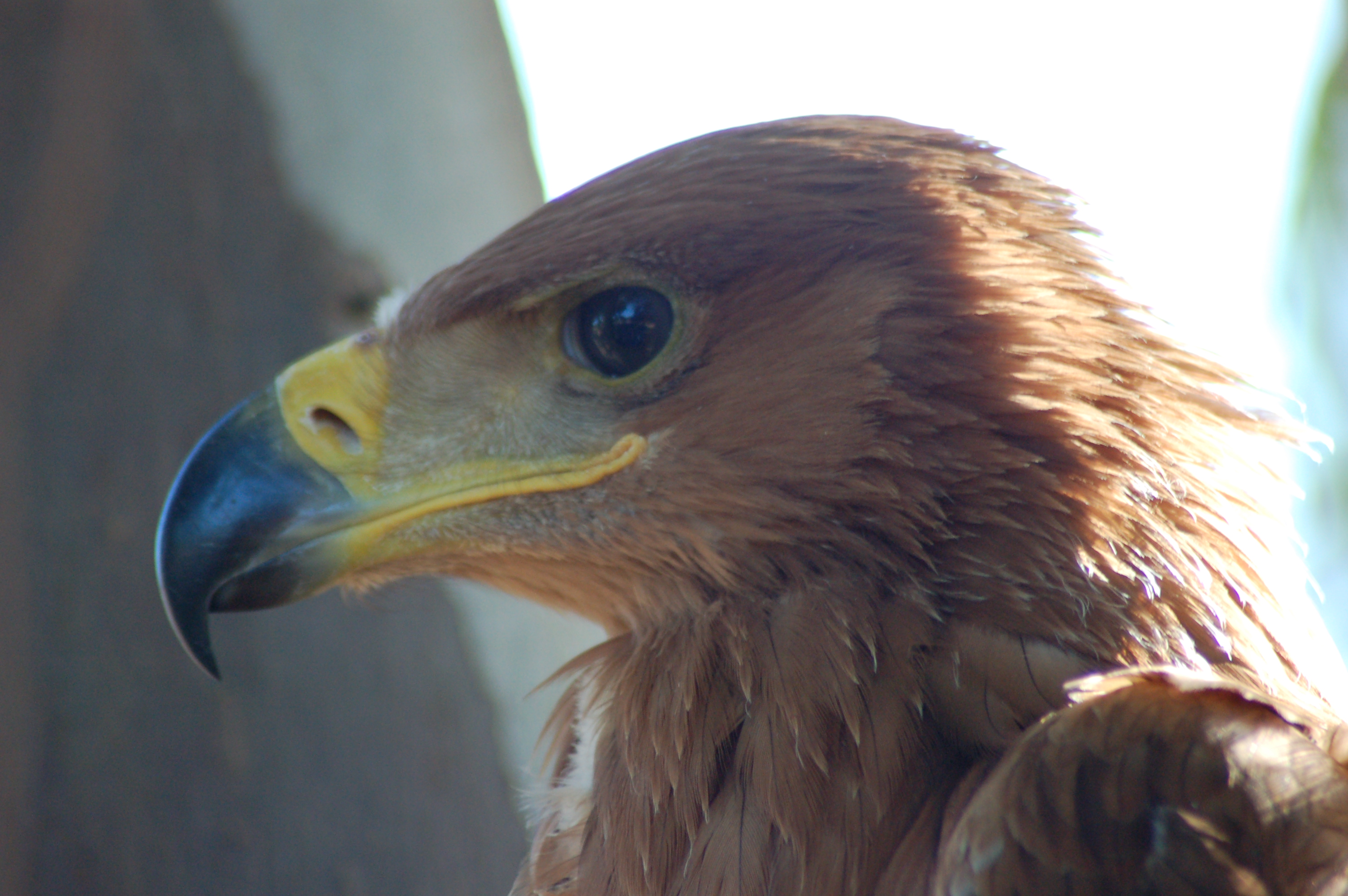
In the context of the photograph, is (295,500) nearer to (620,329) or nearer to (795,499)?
(620,329)

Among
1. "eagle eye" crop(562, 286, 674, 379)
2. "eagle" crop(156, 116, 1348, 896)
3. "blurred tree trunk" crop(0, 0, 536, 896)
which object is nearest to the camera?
"eagle" crop(156, 116, 1348, 896)

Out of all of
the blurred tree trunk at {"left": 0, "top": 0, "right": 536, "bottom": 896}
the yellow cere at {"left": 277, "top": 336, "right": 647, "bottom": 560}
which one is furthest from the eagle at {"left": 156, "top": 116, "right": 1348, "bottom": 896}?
the blurred tree trunk at {"left": 0, "top": 0, "right": 536, "bottom": 896}

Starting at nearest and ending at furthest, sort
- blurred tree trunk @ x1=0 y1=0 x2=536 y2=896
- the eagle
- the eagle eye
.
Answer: the eagle → the eagle eye → blurred tree trunk @ x1=0 y1=0 x2=536 y2=896

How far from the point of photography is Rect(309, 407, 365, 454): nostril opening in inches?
58.7

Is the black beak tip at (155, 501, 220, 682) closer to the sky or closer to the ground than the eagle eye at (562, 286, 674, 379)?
closer to the ground

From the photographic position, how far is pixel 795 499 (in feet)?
4.43

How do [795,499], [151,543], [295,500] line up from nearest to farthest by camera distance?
[795,499]
[295,500]
[151,543]

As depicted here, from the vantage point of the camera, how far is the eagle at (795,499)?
3.94ft

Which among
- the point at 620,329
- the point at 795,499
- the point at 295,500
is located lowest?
the point at 795,499

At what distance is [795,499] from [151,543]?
1.20 meters

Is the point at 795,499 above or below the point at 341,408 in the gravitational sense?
below

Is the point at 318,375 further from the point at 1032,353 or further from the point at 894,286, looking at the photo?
the point at 1032,353

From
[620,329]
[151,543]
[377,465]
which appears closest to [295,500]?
[377,465]

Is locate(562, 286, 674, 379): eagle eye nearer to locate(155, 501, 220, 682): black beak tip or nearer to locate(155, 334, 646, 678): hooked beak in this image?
locate(155, 334, 646, 678): hooked beak
